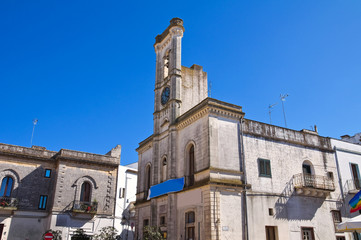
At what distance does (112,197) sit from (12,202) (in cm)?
927

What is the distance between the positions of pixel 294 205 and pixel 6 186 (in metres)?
25.4

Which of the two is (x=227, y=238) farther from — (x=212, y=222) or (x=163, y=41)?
(x=163, y=41)

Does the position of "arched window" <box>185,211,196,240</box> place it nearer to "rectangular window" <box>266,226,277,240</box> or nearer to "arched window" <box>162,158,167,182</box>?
"rectangular window" <box>266,226,277,240</box>

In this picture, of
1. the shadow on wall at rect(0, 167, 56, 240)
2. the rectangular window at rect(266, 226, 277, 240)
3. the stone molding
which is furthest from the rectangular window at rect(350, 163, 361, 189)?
the shadow on wall at rect(0, 167, 56, 240)

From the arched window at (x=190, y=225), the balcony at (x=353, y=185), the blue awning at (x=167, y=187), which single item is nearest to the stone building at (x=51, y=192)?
the blue awning at (x=167, y=187)

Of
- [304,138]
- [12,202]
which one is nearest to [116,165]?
[12,202]

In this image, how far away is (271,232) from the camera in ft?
66.3

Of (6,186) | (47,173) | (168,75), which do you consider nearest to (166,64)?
(168,75)

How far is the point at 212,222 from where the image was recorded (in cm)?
1802

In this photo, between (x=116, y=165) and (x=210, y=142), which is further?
(x=116, y=165)

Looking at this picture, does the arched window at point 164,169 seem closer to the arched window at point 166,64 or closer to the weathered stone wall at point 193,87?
the weathered stone wall at point 193,87

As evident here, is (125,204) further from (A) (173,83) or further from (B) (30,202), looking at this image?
(A) (173,83)

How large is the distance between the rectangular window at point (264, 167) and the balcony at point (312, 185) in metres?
2.49

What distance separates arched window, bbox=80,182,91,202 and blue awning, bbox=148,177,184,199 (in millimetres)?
9804
